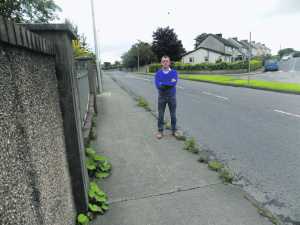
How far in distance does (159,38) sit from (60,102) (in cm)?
5815

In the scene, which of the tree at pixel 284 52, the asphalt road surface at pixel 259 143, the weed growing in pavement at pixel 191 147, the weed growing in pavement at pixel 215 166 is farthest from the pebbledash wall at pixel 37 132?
the tree at pixel 284 52

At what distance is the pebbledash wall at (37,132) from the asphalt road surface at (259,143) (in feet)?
7.63

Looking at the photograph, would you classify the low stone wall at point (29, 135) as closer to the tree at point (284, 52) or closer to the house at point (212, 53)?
the house at point (212, 53)

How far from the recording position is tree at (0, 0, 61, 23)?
865 inches

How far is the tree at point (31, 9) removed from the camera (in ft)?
72.1

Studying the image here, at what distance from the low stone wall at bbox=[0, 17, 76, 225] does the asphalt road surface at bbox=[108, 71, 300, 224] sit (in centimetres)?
240

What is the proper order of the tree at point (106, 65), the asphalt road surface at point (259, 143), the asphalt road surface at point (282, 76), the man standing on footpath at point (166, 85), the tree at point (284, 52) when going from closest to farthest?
the asphalt road surface at point (259, 143) → the man standing on footpath at point (166, 85) → the asphalt road surface at point (282, 76) → the tree at point (284, 52) → the tree at point (106, 65)

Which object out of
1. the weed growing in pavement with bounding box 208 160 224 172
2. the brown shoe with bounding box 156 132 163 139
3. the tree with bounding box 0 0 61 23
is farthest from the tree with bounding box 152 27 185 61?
the weed growing in pavement with bounding box 208 160 224 172

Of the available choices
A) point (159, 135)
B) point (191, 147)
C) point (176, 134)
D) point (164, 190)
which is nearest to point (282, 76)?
point (176, 134)

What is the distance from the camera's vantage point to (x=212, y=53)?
55906mm

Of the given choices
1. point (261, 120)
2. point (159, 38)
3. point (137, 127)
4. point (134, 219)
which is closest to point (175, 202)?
point (134, 219)

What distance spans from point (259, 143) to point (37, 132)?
14.5ft

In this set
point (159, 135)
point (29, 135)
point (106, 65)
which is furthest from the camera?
point (106, 65)

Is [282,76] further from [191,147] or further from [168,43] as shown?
[168,43]
